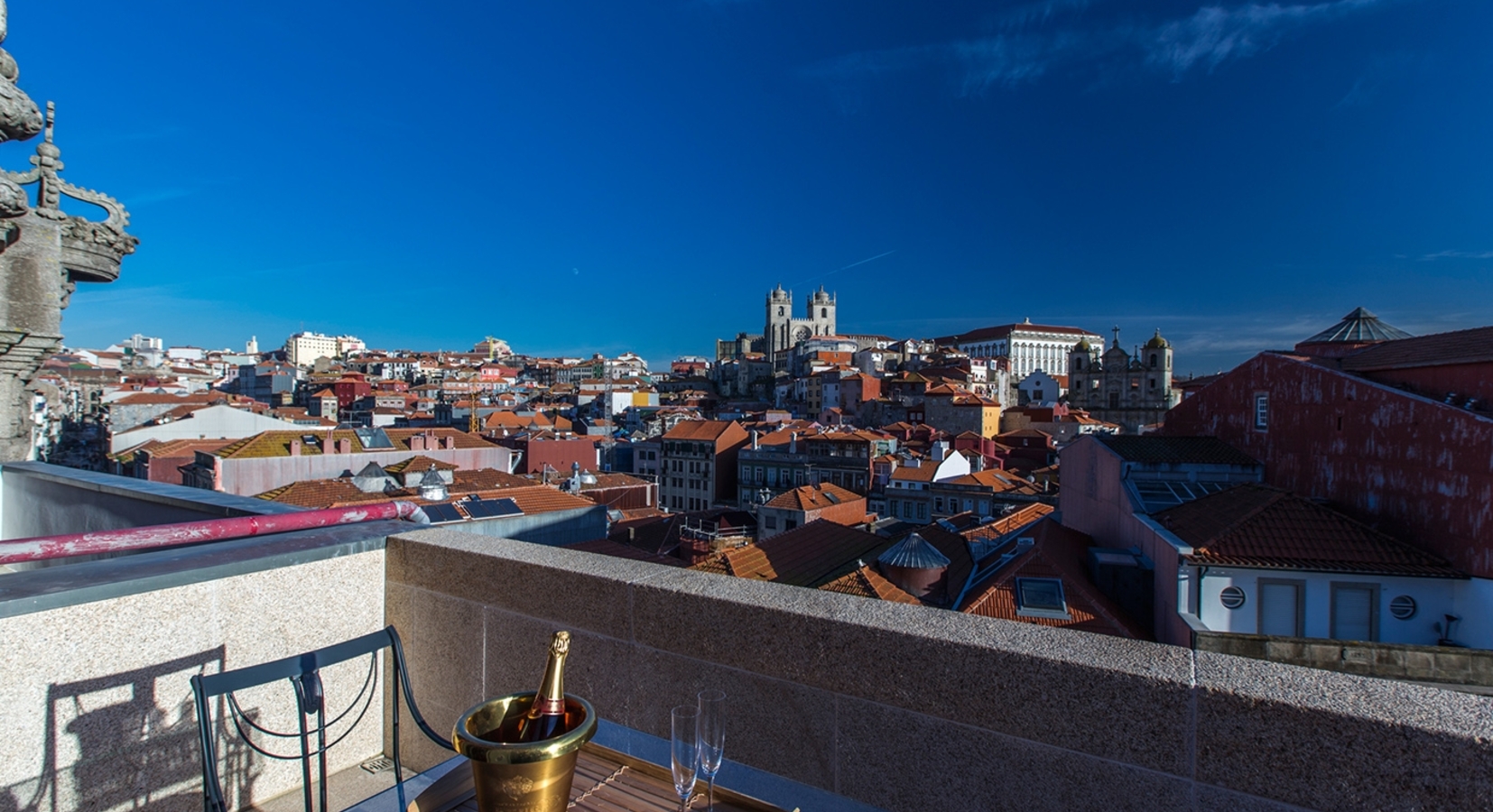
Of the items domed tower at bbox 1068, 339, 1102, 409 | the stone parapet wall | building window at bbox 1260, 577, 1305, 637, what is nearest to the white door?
building window at bbox 1260, 577, 1305, 637

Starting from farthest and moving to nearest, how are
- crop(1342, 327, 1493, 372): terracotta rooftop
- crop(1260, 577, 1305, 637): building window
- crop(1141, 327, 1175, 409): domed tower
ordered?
crop(1141, 327, 1175, 409): domed tower, crop(1342, 327, 1493, 372): terracotta rooftop, crop(1260, 577, 1305, 637): building window

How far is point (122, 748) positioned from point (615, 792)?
5.62 feet

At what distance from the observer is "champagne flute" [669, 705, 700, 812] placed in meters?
1.65

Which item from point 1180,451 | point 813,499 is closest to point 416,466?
point 813,499

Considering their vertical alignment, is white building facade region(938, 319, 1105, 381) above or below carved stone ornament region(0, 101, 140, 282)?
above

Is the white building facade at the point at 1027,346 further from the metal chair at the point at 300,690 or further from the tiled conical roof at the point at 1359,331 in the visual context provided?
the metal chair at the point at 300,690

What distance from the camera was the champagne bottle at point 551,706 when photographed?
1.61 m

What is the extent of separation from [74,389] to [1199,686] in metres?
73.8

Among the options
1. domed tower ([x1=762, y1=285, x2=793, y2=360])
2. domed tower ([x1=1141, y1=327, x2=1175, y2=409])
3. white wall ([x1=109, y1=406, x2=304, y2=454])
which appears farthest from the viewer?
domed tower ([x1=762, y1=285, x2=793, y2=360])

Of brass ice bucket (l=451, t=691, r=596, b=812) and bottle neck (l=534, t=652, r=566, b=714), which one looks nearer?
brass ice bucket (l=451, t=691, r=596, b=812)

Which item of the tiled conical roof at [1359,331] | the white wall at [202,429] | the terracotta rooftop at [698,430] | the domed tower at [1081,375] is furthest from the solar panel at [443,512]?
the domed tower at [1081,375]

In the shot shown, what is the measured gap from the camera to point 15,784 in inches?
81.6

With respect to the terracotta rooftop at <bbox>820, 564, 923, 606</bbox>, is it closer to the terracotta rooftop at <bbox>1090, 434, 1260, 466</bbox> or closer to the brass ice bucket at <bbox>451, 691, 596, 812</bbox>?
the terracotta rooftop at <bbox>1090, 434, 1260, 466</bbox>

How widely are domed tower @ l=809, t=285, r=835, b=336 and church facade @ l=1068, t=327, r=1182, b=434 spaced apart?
66659 millimetres
